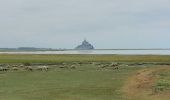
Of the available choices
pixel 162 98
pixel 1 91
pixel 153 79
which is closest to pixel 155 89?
pixel 162 98

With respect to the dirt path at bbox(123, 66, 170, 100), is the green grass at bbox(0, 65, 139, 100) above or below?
below

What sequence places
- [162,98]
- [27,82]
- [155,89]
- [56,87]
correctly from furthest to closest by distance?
[27,82], [56,87], [155,89], [162,98]

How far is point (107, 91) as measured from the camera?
31.3 meters

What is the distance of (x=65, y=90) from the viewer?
105ft

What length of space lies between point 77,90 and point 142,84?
5128 mm

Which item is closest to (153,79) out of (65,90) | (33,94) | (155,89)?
(155,89)

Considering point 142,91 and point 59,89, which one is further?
point 59,89

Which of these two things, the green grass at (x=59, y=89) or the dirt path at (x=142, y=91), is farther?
the green grass at (x=59, y=89)

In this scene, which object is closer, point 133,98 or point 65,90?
→ point 133,98

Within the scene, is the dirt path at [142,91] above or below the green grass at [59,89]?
above

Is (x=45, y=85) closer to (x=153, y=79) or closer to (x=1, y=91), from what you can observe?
(x=1, y=91)

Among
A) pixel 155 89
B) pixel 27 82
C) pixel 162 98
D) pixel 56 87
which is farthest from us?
pixel 27 82

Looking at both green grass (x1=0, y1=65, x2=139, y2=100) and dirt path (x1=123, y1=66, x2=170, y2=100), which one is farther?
green grass (x1=0, y1=65, x2=139, y2=100)

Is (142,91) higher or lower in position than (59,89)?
higher
